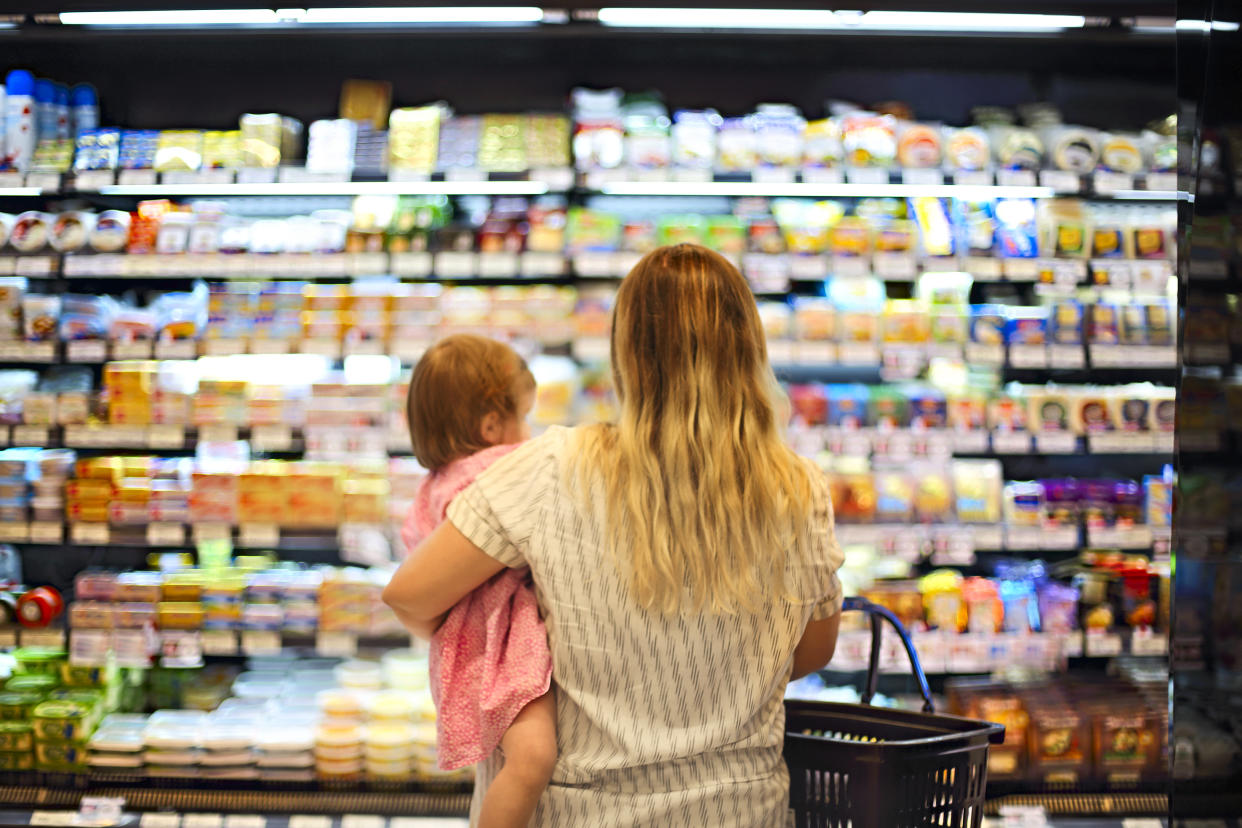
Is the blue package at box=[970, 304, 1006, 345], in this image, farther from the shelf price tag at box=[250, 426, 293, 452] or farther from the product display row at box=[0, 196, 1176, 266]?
the shelf price tag at box=[250, 426, 293, 452]

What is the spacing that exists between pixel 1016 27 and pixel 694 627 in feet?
8.41

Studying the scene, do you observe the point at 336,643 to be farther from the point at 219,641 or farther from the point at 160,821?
the point at 160,821

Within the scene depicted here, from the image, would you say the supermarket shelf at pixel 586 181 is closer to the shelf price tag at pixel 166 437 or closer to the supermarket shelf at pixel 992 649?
the shelf price tag at pixel 166 437

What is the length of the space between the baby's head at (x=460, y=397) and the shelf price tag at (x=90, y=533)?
190cm

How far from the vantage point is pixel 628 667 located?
1.36m

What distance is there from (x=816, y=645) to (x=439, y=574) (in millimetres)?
625

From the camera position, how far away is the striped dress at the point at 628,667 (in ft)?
4.40

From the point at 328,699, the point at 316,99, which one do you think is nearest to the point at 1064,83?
the point at 316,99

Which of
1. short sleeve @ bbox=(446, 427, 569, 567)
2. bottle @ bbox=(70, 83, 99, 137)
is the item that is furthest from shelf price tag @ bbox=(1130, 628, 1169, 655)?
bottle @ bbox=(70, 83, 99, 137)

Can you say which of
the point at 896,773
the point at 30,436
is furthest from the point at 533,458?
the point at 30,436

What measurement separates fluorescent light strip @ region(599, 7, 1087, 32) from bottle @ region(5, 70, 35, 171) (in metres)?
1.96

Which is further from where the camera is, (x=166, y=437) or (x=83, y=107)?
(x=83, y=107)

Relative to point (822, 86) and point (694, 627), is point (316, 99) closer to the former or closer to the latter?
point (822, 86)

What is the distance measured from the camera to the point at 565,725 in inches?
55.3
